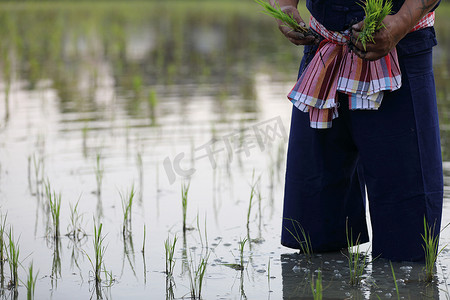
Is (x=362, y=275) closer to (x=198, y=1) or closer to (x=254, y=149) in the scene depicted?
(x=254, y=149)

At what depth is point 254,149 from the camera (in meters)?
5.19

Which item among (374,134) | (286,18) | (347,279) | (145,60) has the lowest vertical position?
(347,279)

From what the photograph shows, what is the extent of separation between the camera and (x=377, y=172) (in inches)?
113

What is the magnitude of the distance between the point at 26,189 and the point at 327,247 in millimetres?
1979

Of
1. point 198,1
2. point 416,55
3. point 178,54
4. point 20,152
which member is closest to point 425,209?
point 416,55

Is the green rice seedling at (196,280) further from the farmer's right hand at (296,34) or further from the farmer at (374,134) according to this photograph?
the farmer's right hand at (296,34)

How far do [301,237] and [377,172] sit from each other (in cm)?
47

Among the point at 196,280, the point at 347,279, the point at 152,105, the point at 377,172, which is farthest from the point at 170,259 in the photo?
the point at 152,105

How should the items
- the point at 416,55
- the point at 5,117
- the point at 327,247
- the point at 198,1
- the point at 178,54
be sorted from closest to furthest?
the point at 416,55, the point at 327,247, the point at 5,117, the point at 178,54, the point at 198,1

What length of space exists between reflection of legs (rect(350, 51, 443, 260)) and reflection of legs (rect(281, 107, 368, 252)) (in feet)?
0.45

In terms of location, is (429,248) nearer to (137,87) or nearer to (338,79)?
(338,79)

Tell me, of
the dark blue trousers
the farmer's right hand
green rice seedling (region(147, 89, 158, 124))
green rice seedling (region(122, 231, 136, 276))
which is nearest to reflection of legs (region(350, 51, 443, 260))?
the dark blue trousers

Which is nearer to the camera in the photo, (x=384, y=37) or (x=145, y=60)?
(x=384, y=37)

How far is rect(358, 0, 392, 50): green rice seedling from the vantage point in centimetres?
253
